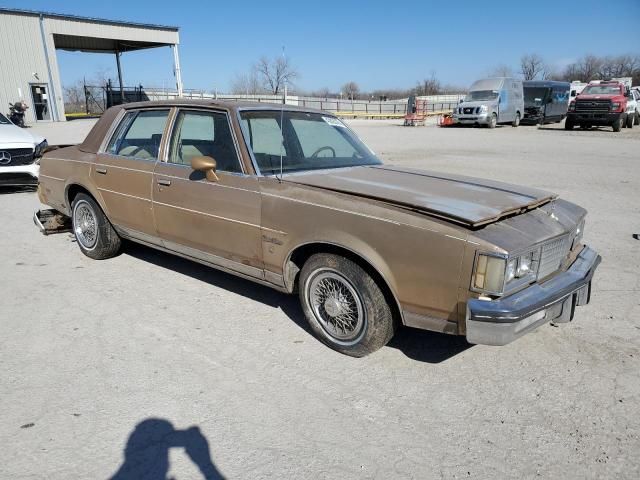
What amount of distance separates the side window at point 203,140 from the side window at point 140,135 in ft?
0.68

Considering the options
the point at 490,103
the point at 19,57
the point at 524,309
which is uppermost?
the point at 19,57

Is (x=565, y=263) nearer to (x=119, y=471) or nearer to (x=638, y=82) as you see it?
(x=119, y=471)

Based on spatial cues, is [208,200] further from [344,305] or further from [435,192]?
[435,192]

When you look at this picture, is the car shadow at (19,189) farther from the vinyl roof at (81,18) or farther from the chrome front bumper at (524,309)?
the vinyl roof at (81,18)

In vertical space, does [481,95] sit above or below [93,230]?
above

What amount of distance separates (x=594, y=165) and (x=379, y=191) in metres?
12.1

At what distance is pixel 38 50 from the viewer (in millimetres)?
29344

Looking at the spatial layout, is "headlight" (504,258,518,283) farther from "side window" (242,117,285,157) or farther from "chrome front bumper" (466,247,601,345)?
"side window" (242,117,285,157)

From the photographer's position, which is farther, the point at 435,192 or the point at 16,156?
the point at 16,156

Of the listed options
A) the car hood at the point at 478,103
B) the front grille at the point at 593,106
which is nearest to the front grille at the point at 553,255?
the front grille at the point at 593,106

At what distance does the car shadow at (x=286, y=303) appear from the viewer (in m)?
3.37

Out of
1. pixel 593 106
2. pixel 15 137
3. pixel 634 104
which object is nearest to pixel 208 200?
pixel 15 137

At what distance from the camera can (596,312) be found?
390 centimetres

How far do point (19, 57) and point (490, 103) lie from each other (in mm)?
28128
